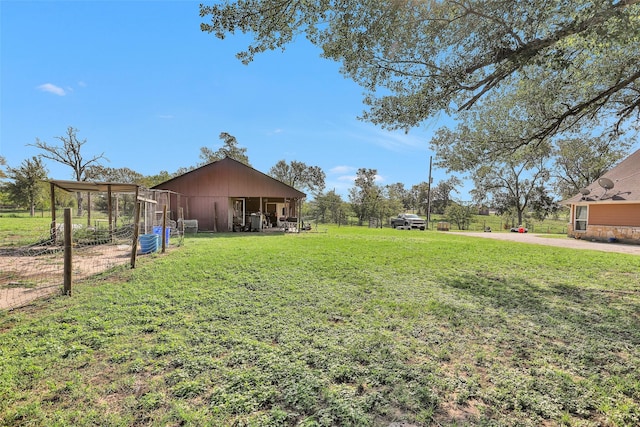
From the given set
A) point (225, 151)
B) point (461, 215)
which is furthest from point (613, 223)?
point (225, 151)

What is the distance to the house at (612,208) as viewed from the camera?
49.5 feet

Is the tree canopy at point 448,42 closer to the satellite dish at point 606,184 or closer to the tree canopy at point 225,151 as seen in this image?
the satellite dish at point 606,184

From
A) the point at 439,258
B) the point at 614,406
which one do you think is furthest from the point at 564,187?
the point at 614,406

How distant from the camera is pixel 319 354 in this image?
289 centimetres

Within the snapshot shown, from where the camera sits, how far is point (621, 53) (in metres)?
5.61

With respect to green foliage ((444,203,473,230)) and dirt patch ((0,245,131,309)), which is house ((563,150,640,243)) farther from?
dirt patch ((0,245,131,309))

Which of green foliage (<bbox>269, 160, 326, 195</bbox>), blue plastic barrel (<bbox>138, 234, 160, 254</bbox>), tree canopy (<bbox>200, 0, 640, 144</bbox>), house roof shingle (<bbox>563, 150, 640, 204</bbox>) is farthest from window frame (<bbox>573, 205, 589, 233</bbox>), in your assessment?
green foliage (<bbox>269, 160, 326, 195</bbox>)

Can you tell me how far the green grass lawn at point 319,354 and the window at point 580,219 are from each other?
50.7 ft

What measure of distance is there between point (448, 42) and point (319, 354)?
5.56 metres

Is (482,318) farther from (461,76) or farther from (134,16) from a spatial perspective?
(134,16)

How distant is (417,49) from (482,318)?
4661 millimetres

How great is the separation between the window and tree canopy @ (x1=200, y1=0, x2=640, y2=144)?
1474 centimetres

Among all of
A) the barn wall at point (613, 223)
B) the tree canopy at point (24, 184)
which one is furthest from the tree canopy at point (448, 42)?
the tree canopy at point (24, 184)

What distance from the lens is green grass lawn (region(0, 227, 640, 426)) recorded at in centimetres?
209
